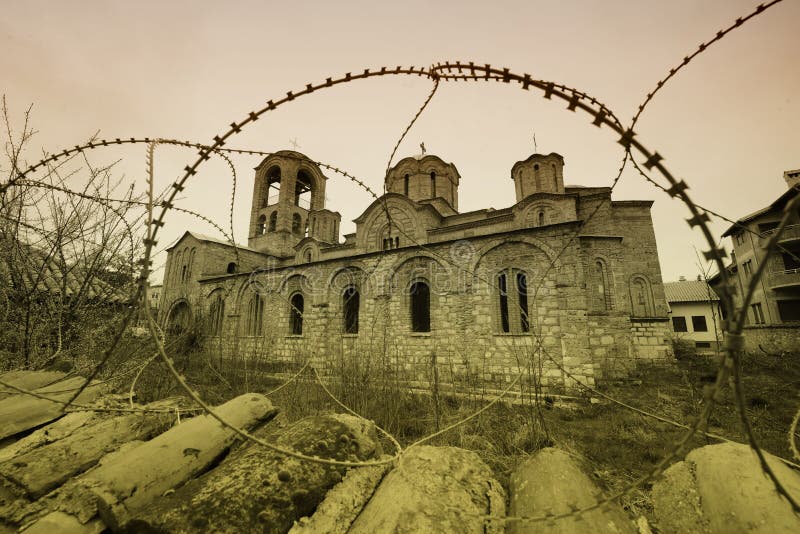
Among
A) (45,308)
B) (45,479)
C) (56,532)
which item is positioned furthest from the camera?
(45,308)

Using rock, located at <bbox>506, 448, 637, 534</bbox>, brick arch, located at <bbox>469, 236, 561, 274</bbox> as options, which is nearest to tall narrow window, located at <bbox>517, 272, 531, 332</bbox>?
brick arch, located at <bbox>469, 236, 561, 274</bbox>

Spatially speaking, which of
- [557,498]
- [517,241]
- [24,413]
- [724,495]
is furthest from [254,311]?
[724,495]

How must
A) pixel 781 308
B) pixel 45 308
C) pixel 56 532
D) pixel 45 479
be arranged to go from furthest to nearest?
pixel 781 308, pixel 45 308, pixel 45 479, pixel 56 532

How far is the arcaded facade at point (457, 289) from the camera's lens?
29.4 ft

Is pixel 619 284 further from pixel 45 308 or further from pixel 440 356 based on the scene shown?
pixel 45 308

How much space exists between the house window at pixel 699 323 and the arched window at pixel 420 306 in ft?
81.8

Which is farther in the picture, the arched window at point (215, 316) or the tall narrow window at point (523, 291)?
the tall narrow window at point (523, 291)

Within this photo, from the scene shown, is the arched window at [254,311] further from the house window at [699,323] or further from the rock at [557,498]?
the house window at [699,323]

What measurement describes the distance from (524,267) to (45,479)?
33.3 ft

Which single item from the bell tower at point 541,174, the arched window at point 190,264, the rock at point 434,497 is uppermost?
the bell tower at point 541,174

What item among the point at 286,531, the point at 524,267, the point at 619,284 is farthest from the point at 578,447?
the point at 619,284

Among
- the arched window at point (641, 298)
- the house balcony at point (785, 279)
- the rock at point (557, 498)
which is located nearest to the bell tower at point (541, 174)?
the arched window at point (641, 298)

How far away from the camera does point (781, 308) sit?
18.2m

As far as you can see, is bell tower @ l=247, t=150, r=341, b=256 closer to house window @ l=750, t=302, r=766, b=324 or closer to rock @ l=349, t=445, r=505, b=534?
rock @ l=349, t=445, r=505, b=534
